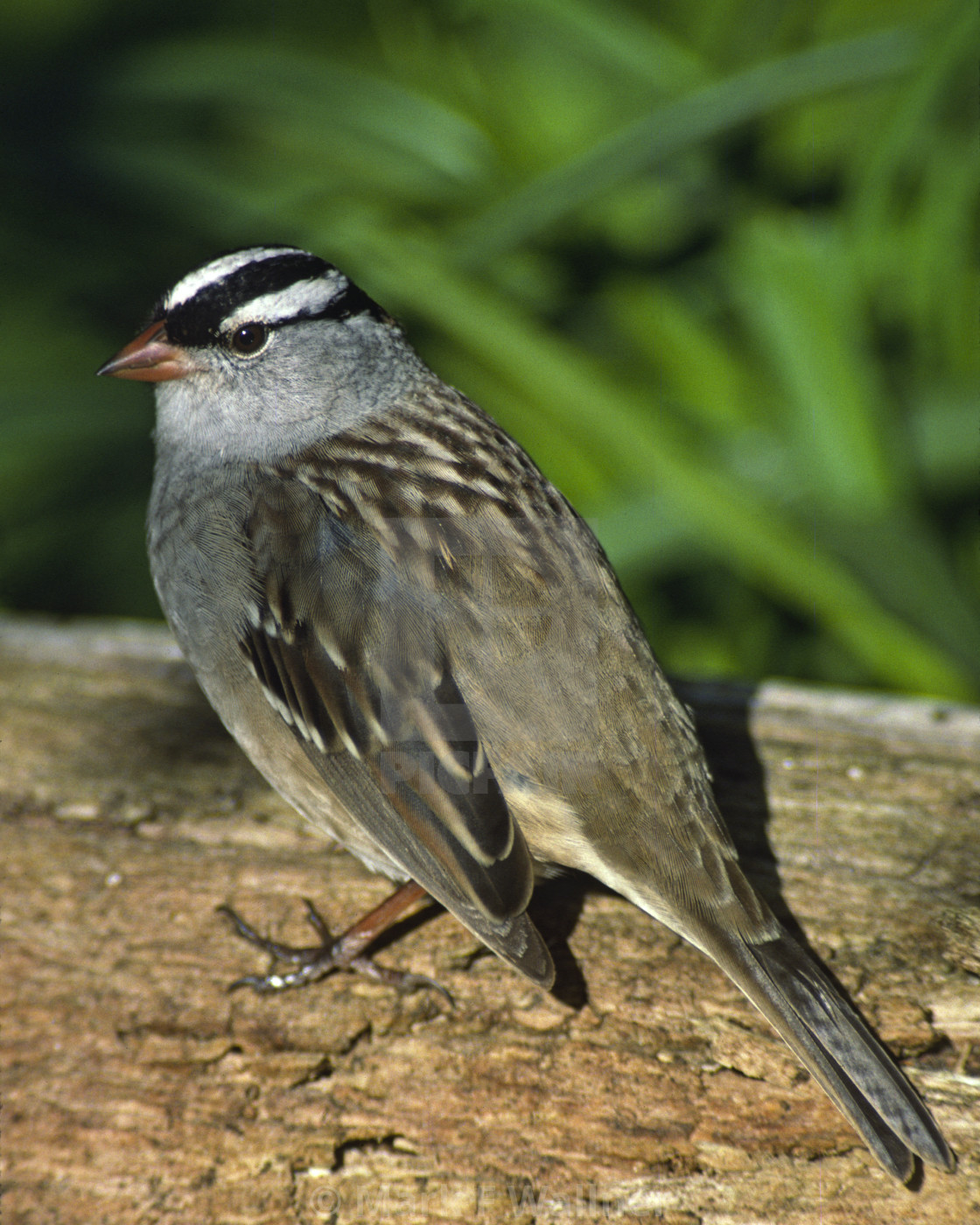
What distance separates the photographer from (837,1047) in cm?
146

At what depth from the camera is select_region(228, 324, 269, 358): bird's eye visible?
2084 mm

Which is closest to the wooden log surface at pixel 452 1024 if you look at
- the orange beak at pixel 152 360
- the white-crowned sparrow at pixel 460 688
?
the white-crowned sparrow at pixel 460 688

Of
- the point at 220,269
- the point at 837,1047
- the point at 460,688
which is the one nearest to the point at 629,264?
the point at 220,269

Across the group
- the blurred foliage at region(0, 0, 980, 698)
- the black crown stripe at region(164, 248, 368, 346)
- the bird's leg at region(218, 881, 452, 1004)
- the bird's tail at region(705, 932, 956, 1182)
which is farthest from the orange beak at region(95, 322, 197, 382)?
the bird's tail at region(705, 932, 956, 1182)

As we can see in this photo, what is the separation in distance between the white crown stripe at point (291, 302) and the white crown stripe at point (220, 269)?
6 centimetres

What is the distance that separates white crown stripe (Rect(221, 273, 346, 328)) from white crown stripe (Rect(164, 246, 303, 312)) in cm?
6

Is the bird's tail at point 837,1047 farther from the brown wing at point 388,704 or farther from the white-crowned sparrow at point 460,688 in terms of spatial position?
the brown wing at point 388,704

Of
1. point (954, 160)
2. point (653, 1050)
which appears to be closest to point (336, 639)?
point (653, 1050)

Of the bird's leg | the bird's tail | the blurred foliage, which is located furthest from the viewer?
the blurred foliage

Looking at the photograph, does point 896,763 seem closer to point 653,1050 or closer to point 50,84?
point 653,1050

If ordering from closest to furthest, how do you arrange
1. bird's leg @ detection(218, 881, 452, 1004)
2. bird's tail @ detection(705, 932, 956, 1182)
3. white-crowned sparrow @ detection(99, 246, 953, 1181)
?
bird's tail @ detection(705, 932, 956, 1182) → white-crowned sparrow @ detection(99, 246, 953, 1181) → bird's leg @ detection(218, 881, 452, 1004)

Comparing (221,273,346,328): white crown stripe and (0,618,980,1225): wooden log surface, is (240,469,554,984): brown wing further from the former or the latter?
(221,273,346,328): white crown stripe

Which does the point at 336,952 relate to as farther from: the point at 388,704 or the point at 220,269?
the point at 220,269

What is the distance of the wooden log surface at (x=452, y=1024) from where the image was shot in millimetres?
1473
